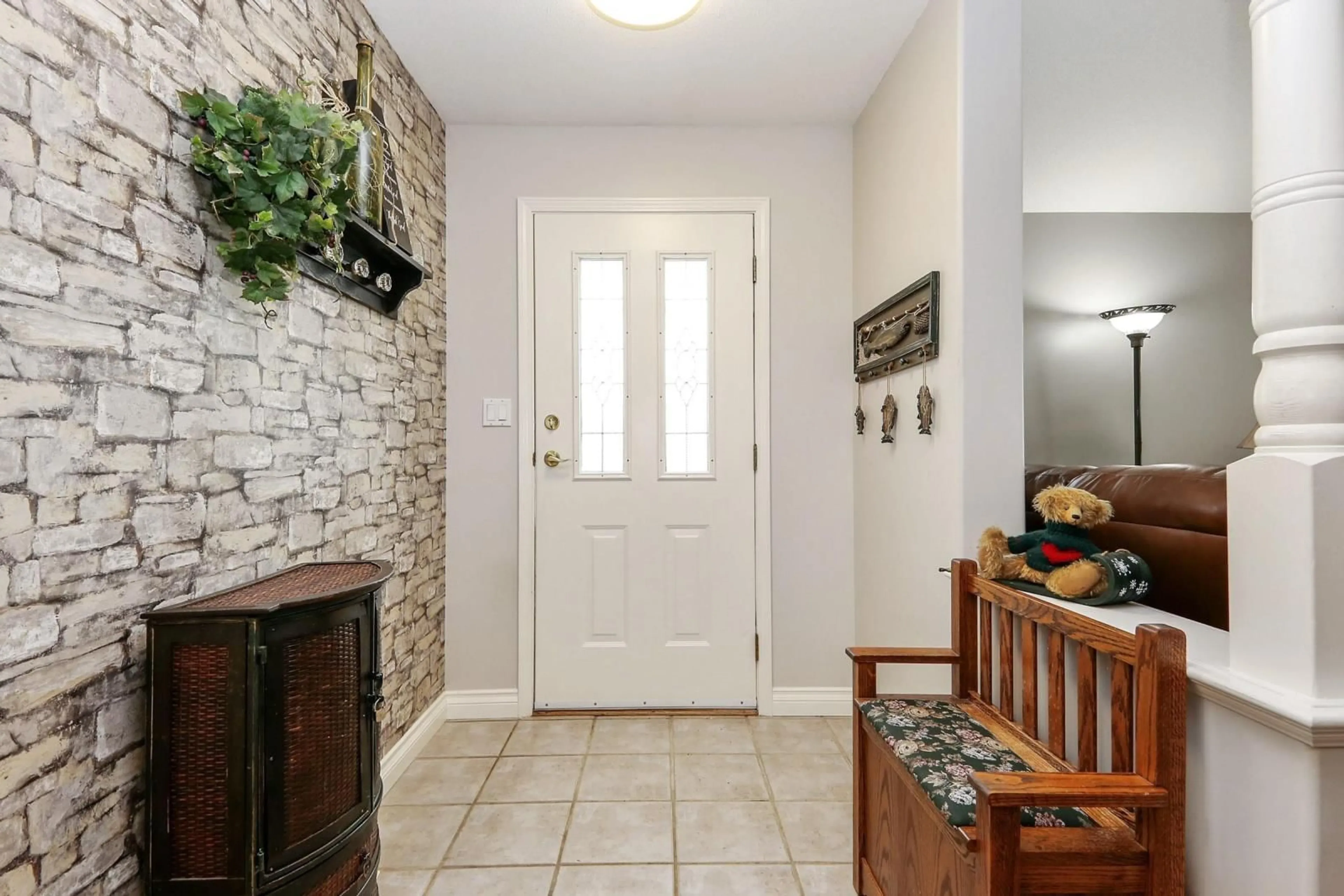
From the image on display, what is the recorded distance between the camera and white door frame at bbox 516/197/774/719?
2771 mm

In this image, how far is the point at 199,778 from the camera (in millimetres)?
1109

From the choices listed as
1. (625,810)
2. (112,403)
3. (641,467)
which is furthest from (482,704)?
(112,403)

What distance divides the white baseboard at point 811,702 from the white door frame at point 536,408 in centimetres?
4

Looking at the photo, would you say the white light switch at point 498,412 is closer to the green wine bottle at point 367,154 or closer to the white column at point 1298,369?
the green wine bottle at point 367,154

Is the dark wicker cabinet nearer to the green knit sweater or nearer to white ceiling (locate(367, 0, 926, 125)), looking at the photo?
the green knit sweater

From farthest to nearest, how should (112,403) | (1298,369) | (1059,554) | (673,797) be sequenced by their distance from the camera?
(673,797)
(1059,554)
(112,403)
(1298,369)

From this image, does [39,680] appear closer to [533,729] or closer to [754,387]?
[533,729]

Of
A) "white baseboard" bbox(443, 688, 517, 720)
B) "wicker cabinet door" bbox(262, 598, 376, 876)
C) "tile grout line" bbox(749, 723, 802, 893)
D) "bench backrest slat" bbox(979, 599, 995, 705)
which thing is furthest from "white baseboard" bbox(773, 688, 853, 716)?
"wicker cabinet door" bbox(262, 598, 376, 876)

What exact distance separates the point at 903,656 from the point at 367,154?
1938mm

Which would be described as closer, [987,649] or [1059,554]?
[1059,554]

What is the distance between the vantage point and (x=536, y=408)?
278 cm

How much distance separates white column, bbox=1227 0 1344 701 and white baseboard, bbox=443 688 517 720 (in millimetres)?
2503

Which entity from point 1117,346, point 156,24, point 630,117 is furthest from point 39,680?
Answer: point 1117,346

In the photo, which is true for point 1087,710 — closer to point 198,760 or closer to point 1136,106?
point 198,760
